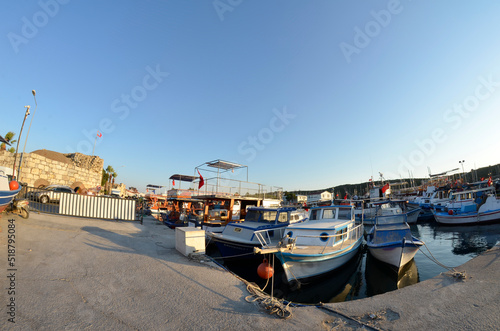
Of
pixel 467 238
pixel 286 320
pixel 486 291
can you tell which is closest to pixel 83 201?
pixel 286 320

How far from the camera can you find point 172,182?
2841cm

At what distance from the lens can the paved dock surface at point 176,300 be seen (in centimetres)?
372

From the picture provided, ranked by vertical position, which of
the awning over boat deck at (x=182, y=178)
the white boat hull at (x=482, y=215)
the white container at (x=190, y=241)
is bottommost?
the white boat hull at (x=482, y=215)

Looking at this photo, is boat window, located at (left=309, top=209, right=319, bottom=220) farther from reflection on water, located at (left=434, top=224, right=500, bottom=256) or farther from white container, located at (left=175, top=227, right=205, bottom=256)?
reflection on water, located at (left=434, top=224, right=500, bottom=256)

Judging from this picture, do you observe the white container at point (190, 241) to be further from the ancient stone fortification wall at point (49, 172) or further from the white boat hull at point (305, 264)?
the ancient stone fortification wall at point (49, 172)

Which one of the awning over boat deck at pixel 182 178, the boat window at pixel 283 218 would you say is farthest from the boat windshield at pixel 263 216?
the awning over boat deck at pixel 182 178

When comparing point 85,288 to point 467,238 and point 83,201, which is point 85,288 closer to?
point 83,201

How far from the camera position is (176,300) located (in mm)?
4461

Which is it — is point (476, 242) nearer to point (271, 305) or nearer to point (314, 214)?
point (314, 214)

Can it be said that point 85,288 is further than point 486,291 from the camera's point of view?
No

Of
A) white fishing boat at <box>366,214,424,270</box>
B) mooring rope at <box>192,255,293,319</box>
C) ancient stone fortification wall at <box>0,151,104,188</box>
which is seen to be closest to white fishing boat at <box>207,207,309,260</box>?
mooring rope at <box>192,255,293,319</box>

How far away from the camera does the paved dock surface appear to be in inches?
146

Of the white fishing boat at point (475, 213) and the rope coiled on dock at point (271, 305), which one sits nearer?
the rope coiled on dock at point (271, 305)

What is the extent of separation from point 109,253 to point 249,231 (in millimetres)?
6106
